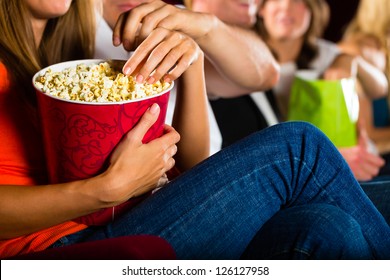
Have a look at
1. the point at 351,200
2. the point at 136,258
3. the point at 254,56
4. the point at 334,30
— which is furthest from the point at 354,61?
the point at 136,258

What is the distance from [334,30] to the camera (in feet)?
10.8

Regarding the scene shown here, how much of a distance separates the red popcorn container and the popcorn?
2 cm

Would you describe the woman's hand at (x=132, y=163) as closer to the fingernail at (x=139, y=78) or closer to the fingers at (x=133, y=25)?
the fingernail at (x=139, y=78)

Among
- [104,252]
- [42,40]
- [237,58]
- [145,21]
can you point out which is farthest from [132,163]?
[237,58]

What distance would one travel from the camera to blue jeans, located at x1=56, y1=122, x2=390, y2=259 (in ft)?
4.25

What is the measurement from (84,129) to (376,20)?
7.54 ft

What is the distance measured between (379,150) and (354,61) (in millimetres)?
398

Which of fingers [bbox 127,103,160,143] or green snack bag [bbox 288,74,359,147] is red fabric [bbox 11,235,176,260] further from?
green snack bag [bbox 288,74,359,147]

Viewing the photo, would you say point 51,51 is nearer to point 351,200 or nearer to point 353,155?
point 351,200

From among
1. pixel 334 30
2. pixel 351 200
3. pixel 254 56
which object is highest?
pixel 254 56

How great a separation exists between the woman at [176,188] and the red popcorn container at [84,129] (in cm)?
2

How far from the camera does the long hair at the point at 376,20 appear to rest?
3107mm

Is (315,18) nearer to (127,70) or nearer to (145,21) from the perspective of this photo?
(145,21)

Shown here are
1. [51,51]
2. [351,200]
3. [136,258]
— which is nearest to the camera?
[136,258]
